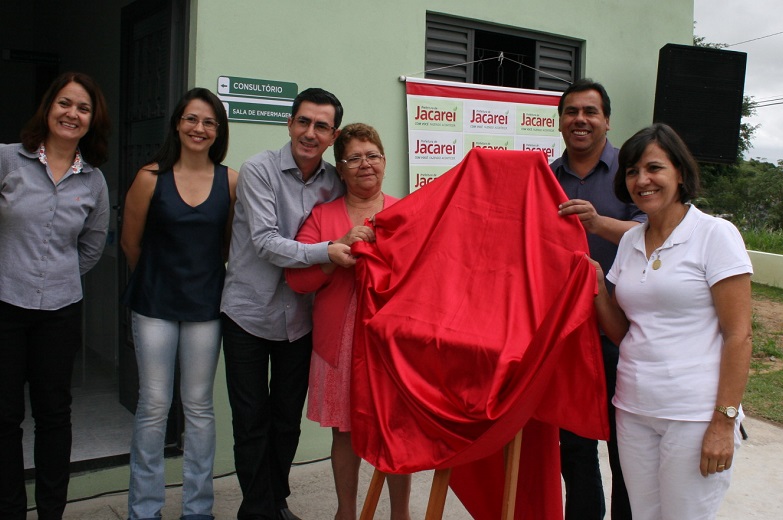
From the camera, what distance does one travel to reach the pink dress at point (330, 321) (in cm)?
303

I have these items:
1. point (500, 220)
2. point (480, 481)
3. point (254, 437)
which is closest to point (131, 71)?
point (254, 437)

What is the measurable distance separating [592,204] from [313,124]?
1.18 m

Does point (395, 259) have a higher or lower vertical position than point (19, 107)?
lower

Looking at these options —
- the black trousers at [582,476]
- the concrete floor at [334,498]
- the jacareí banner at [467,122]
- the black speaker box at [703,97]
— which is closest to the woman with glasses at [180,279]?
the concrete floor at [334,498]

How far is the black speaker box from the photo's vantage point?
5.40m

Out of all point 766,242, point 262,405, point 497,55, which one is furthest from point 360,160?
point 766,242

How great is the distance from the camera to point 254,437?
10.6ft

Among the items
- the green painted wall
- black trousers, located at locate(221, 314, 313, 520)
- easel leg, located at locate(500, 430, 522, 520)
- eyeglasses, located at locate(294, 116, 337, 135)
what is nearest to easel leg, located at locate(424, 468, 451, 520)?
easel leg, located at locate(500, 430, 522, 520)

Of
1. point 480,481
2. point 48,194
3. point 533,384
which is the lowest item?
point 480,481

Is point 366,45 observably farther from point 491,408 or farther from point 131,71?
point 491,408

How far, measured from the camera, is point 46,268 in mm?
2902

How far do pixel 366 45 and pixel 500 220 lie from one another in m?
2.08

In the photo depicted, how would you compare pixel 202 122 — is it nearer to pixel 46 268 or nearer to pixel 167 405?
pixel 46 268

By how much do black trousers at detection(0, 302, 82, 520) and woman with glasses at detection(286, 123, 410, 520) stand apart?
3.10ft
